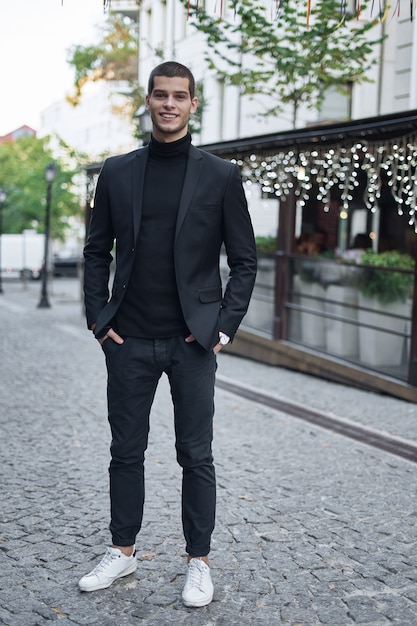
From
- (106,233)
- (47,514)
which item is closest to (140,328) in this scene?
(106,233)

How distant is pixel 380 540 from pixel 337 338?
6326 millimetres

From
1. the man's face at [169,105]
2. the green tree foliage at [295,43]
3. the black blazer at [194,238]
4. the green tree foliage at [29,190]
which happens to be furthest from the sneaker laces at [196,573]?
the green tree foliage at [29,190]

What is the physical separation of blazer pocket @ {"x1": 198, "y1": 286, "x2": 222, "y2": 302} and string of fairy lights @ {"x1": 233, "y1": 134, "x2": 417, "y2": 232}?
5.50 meters

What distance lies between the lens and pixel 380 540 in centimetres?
468

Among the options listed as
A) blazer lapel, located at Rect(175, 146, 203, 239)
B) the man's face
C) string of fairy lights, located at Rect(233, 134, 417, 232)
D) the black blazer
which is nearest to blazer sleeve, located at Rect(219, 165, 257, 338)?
the black blazer

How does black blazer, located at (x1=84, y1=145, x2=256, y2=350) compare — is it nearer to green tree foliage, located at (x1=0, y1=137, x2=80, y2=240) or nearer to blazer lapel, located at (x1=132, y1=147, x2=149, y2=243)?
blazer lapel, located at (x1=132, y1=147, x2=149, y2=243)

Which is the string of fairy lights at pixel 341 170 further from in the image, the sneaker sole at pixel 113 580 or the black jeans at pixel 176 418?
the sneaker sole at pixel 113 580

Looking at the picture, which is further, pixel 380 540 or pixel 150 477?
pixel 150 477

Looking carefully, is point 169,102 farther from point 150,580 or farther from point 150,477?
point 150,477

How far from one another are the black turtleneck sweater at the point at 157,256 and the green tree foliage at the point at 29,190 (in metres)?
40.7

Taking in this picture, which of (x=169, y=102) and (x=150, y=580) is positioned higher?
(x=169, y=102)

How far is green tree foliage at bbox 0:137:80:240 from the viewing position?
151 ft

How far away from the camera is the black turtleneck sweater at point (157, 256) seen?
12.1 feet

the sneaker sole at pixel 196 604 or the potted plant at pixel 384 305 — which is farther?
the potted plant at pixel 384 305
